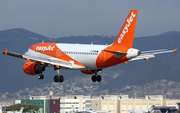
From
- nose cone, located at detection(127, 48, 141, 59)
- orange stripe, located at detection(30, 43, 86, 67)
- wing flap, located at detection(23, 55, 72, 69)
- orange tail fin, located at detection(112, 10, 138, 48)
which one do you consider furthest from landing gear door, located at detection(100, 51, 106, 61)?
wing flap, located at detection(23, 55, 72, 69)

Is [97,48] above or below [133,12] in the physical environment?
below

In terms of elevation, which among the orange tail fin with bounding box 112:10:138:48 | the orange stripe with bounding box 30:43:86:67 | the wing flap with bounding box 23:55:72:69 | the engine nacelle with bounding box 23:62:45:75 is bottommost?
the engine nacelle with bounding box 23:62:45:75

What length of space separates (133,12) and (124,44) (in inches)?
206

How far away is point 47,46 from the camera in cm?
7619

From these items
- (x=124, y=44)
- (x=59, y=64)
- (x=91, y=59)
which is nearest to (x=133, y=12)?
(x=124, y=44)

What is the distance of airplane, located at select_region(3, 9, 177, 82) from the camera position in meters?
67.7

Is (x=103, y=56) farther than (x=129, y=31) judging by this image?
Yes

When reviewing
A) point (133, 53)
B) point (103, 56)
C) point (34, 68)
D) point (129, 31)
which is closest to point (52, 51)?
point (34, 68)

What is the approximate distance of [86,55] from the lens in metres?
71.2

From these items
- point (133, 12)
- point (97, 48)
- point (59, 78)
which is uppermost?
point (133, 12)

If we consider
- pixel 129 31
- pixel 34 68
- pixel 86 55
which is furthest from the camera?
pixel 34 68

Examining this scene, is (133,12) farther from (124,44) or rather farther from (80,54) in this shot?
(80,54)

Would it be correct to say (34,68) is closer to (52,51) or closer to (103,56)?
(52,51)

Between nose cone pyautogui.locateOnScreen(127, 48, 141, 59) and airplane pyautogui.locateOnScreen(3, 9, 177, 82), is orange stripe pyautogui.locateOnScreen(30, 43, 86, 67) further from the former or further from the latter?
nose cone pyautogui.locateOnScreen(127, 48, 141, 59)
